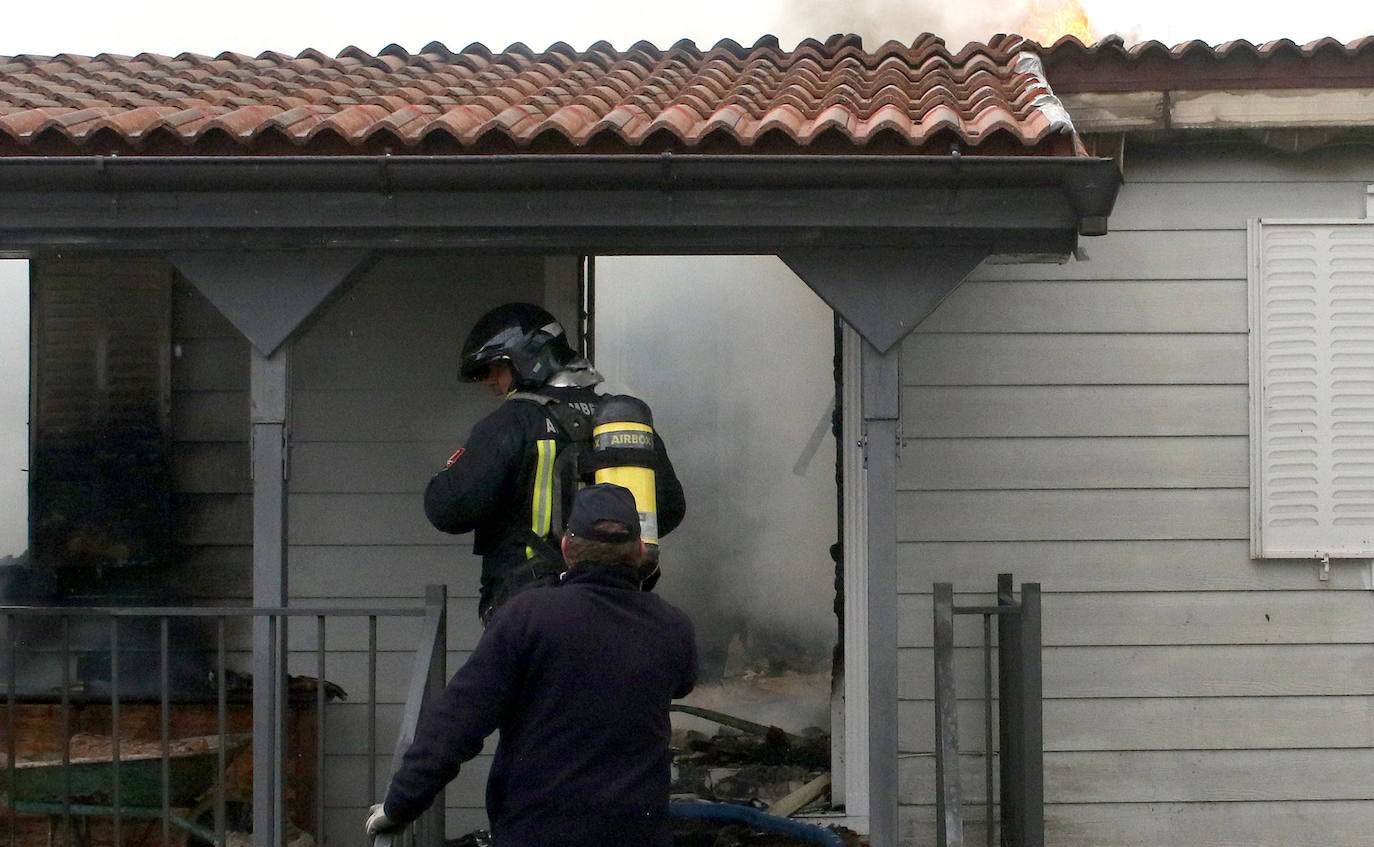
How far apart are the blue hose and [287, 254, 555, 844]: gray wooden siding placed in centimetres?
94

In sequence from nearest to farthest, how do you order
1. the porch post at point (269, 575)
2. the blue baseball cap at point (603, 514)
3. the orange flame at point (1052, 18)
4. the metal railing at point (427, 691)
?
1. the blue baseball cap at point (603, 514)
2. the metal railing at point (427, 691)
3. the porch post at point (269, 575)
4. the orange flame at point (1052, 18)

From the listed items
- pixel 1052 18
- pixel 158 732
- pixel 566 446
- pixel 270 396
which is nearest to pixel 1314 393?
pixel 566 446

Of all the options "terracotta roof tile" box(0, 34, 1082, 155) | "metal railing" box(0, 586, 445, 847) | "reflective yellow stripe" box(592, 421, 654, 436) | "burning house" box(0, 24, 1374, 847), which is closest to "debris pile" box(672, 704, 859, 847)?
"burning house" box(0, 24, 1374, 847)

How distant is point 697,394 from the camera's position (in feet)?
31.6

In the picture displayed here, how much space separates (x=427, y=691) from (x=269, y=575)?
677 mm

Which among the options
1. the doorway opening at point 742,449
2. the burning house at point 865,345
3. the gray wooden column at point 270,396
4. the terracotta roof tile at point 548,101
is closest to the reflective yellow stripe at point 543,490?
the burning house at point 865,345

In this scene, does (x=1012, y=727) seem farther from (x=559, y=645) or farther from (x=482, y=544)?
(x=559, y=645)

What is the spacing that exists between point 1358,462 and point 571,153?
3460 millimetres

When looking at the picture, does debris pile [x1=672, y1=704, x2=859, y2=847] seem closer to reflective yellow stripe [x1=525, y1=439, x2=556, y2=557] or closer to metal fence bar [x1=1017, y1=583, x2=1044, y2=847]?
metal fence bar [x1=1017, y1=583, x2=1044, y2=847]

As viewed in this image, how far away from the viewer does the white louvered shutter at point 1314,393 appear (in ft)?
18.2

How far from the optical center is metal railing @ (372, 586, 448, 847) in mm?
4152

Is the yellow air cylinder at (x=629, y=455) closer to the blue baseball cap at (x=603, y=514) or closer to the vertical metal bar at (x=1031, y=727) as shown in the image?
the blue baseball cap at (x=603, y=514)

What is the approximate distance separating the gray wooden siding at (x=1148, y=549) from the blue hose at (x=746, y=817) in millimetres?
472

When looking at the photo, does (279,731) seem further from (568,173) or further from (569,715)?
(568,173)
